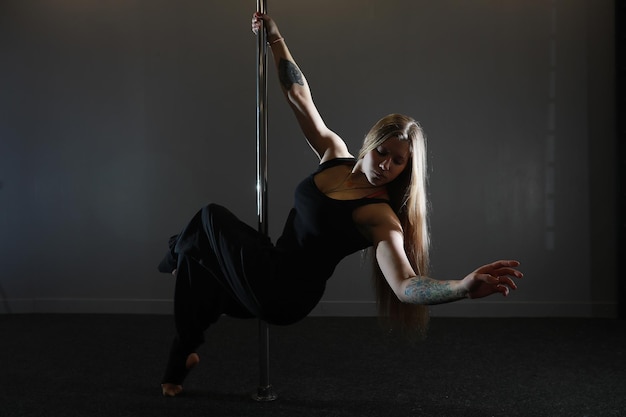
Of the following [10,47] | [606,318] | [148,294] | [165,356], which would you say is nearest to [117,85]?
[10,47]

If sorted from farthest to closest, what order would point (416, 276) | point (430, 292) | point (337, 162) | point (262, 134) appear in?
point (262, 134) → point (337, 162) → point (416, 276) → point (430, 292)

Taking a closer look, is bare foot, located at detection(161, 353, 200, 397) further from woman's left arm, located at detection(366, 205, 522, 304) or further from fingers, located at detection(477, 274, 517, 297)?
fingers, located at detection(477, 274, 517, 297)

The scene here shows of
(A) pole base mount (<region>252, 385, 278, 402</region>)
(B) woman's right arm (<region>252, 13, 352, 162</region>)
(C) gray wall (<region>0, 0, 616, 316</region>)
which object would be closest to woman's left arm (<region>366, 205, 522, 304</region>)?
(B) woman's right arm (<region>252, 13, 352, 162</region>)

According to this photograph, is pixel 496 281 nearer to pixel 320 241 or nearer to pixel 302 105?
pixel 320 241

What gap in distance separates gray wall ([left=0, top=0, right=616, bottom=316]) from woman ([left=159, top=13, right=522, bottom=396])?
2189mm

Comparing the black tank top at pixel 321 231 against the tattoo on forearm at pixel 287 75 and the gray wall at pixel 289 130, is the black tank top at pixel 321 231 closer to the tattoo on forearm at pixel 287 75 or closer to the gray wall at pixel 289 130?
the tattoo on forearm at pixel 287 75

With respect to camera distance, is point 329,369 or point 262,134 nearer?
A: point 262,134

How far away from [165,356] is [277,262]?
1.40m

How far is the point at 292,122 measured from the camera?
4.49m

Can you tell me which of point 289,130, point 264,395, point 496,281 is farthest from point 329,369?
point 289,130

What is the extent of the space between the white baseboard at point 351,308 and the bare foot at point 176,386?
2.00 metres

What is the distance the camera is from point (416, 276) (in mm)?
1689

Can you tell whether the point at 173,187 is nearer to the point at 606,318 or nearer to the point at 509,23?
the point at 509,23

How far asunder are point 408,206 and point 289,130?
256 centimetres
